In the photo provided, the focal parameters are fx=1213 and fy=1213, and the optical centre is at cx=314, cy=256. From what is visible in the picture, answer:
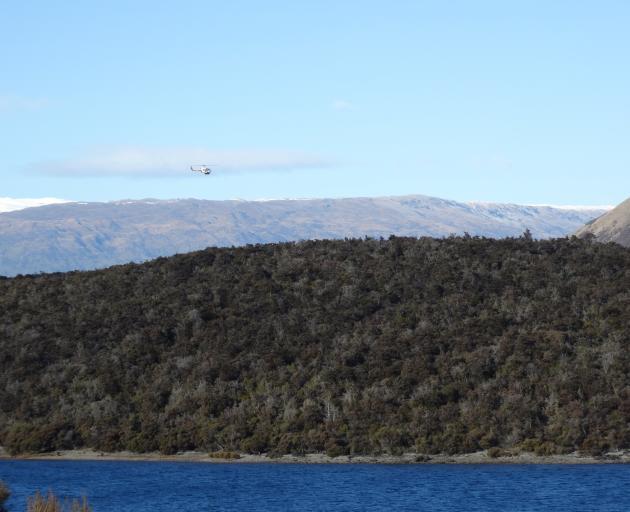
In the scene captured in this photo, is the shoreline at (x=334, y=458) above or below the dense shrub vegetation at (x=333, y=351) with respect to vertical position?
below

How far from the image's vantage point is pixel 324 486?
1994 inches

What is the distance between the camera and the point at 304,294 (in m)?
78.5

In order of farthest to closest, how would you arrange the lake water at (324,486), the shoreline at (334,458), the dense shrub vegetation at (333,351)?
the dense shrub vegetation at (333,351) → the shoreline at (334,458) → the lake water at (324,486)

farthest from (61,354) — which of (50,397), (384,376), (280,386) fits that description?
(384,376)

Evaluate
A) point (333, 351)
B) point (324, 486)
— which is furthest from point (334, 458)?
point (333, 351)

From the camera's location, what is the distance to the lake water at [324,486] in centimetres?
4531

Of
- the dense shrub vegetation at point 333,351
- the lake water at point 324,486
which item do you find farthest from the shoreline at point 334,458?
the lake water at point 324,486

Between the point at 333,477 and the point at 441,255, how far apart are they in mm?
31481

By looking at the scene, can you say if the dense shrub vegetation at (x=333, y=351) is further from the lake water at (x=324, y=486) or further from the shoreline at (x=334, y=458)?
the lake water at (x=324, y=486)

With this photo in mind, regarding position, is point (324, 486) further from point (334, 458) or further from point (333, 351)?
point (333, 351)

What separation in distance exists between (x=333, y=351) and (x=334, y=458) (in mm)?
11225

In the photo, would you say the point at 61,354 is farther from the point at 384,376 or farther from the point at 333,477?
the point at 333,477

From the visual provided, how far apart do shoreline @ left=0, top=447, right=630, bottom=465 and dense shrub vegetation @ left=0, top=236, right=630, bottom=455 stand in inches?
22.4

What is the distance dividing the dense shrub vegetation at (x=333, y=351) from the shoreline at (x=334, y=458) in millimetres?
568
